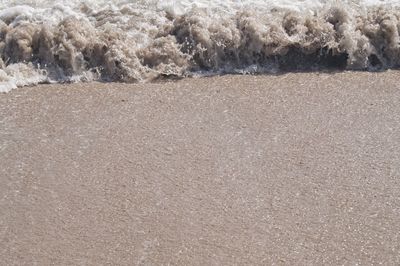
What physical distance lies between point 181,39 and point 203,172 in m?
2.32

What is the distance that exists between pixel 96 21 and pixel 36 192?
9.42ft

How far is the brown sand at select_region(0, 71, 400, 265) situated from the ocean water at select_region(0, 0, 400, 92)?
0.91ft

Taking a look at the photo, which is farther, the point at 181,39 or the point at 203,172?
the point at 181,39

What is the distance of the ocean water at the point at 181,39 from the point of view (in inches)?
249

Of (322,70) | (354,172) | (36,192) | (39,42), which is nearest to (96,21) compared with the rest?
(39,42)

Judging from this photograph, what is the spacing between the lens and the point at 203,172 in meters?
4.67

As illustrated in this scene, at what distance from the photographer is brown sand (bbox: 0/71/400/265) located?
395cm

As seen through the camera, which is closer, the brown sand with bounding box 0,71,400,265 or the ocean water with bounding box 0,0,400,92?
the brown sand with bounding box 0,71,400,265

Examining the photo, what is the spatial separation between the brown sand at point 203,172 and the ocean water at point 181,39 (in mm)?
278

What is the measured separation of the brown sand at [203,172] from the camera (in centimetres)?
395

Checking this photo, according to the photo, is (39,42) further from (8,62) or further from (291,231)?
(291,231)

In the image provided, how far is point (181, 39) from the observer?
6.65 m

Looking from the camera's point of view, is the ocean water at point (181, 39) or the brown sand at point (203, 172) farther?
the ocean water at point (181, 39)

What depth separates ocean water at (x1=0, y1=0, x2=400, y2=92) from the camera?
20.8 ft
